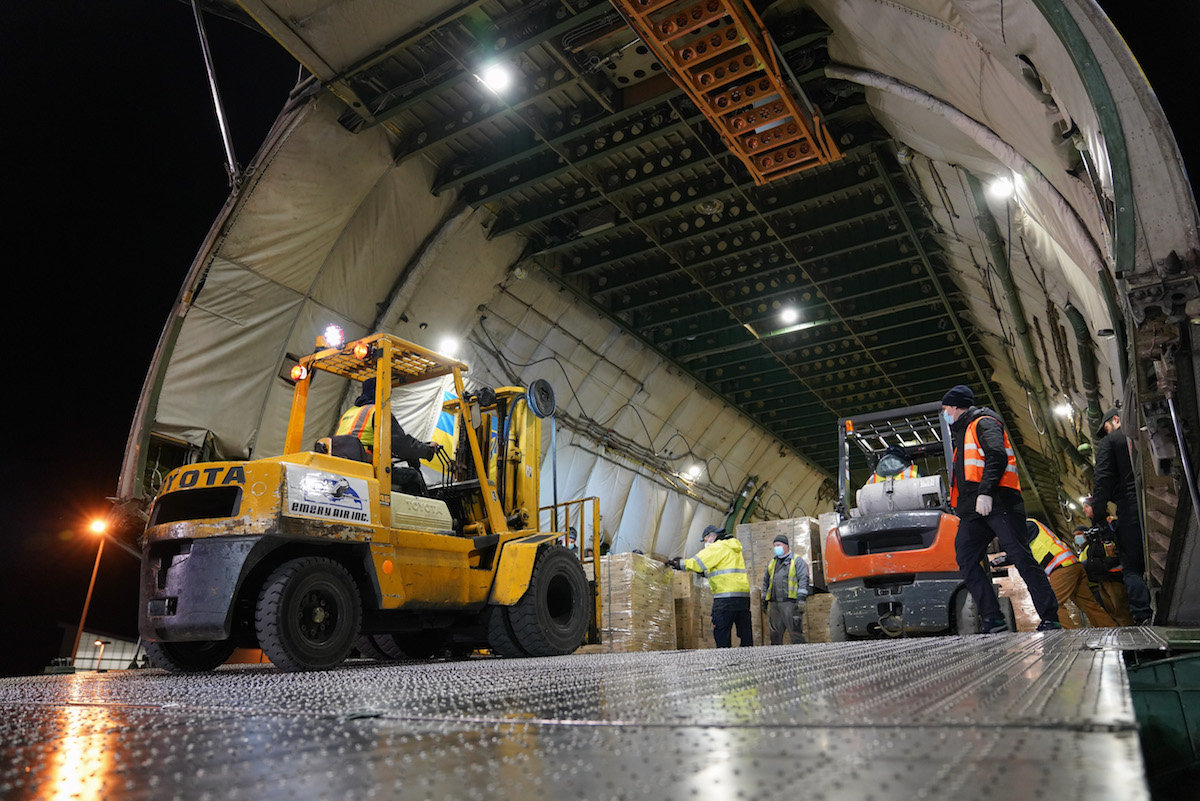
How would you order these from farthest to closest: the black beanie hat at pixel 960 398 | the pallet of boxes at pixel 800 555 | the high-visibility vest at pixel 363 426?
the pallet of boxes at pixel 800 555
the high-visibility vest at pixel 363 426
the black beanie hat at pixel 960 398

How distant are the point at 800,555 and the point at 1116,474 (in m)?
5.64

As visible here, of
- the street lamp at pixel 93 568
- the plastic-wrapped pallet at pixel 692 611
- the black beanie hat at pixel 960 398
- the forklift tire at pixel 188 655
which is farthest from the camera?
the plastic-wrapped pallet at pixel 692 611

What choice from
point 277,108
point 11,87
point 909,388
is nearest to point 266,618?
point 11,87

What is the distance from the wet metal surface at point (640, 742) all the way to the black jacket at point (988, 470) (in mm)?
3231

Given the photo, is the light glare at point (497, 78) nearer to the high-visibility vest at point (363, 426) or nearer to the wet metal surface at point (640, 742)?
the high-visibility vest at point (363, 426)

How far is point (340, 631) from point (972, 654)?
393cm

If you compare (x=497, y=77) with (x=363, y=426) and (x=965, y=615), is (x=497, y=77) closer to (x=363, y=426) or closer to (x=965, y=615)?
(x=363, y=426)

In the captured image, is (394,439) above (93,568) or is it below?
above

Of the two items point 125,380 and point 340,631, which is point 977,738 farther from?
point 125,380

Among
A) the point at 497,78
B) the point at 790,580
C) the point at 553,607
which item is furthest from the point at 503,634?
the point at 497,78

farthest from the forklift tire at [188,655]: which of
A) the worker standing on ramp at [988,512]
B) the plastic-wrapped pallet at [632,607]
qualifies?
the worker standing on ramp at [988,512]

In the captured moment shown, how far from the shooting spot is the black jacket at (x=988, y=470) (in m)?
5.29

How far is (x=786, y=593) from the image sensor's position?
1006 centimetres

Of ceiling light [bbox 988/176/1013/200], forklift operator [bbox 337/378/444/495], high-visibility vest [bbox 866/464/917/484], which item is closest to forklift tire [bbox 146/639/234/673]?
forklift operator [bbox 337/378/444/495]
